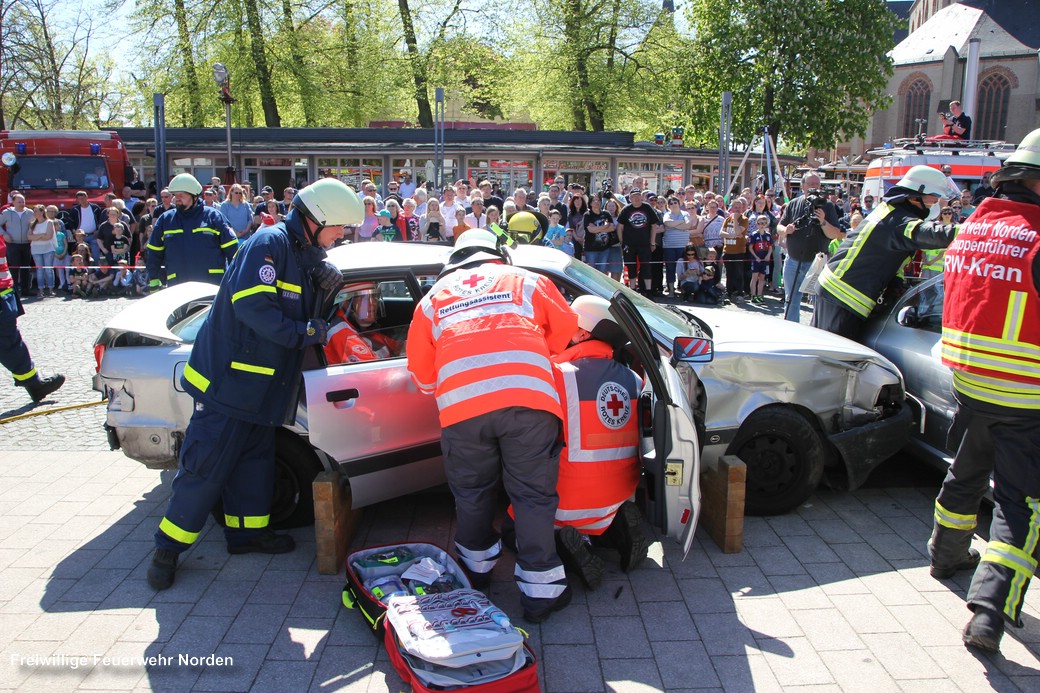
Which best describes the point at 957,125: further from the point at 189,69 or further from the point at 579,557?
the point at 189,69

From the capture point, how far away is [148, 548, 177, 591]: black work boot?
398 centimetres

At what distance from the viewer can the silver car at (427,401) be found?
4348 mm

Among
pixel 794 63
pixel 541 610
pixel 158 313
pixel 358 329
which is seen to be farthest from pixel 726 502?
pixel 794 63

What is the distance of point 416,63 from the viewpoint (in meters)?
34.7

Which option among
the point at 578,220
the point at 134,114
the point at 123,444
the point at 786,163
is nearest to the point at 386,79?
the point at 134,114

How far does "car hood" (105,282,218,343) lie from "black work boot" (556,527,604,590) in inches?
99.4

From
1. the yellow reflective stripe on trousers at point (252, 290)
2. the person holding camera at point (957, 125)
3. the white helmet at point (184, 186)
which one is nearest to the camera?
the yellow reflective stripe on trousers at point (252, 290)

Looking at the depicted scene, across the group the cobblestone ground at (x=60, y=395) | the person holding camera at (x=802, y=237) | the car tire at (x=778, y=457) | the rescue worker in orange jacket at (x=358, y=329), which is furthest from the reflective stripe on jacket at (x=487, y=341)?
the person holding camera at (x=802, y=237)

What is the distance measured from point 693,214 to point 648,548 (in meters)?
10.9

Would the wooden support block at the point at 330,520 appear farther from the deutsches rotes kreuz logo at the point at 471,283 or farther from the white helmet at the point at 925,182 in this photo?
the white helmet at the point at 925,182

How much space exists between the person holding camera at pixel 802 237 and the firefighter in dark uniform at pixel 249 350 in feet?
19.9

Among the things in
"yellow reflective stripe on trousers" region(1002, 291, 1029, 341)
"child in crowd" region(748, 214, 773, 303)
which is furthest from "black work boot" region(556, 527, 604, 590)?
"child in crowd" region(748, 214, 773, 303)

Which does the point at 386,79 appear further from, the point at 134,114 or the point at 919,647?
the point at 919,647

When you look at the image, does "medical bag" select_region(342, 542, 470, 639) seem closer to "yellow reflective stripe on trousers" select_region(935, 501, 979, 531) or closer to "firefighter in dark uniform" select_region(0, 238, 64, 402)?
"yellow reflective stripe on trousers" select_region(935, 501, 979, 531)
